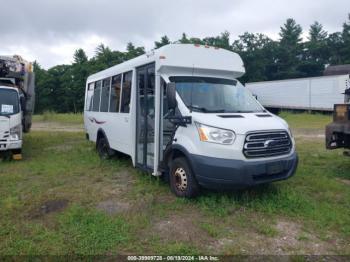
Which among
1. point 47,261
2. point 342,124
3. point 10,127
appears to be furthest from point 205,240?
point 10,127

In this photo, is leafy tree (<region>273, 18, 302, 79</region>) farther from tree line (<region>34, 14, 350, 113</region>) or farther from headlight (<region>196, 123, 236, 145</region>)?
headlight (<region>196, 123, 236, 145</region>)

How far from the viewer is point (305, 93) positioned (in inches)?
1092

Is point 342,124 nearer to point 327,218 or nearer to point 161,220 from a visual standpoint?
point 327,218

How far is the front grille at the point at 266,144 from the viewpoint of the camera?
4.96 m

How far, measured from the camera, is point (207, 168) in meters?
4.98

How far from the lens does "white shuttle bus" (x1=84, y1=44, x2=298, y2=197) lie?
4.95 metres

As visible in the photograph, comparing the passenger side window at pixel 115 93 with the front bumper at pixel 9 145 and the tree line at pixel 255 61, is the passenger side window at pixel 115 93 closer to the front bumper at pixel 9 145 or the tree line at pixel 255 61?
the front bumper at pixel 9 145

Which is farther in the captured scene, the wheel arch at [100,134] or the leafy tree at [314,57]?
the leafy tree at [314,57]

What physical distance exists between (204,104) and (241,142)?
1.10m

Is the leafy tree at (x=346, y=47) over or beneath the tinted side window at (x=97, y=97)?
over

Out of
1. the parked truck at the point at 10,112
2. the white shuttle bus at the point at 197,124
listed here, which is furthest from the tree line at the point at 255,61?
the white shuttle bus at the point at 197,124

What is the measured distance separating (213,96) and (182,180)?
5.20 feet

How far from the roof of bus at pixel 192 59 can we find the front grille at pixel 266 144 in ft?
6.05

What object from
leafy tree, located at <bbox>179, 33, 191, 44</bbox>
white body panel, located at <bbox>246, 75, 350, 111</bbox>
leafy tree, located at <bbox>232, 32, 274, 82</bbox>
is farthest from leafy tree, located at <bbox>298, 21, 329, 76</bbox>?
white body panel, located at <bbox>246, 75, 350, 111</bbox>
